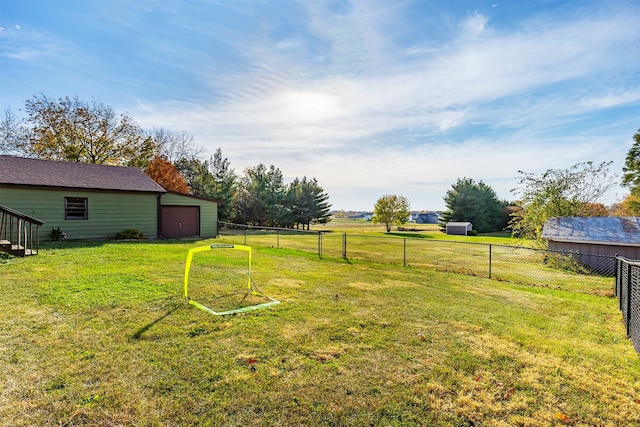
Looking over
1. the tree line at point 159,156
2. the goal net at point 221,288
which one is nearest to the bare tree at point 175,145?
Answer: the tree line at point 159,156

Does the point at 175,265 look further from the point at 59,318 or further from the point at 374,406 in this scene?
the point at 374,406

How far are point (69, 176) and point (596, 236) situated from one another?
2404 centimetres

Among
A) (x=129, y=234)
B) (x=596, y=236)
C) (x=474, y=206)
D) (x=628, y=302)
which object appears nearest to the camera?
(x=628, y=302)

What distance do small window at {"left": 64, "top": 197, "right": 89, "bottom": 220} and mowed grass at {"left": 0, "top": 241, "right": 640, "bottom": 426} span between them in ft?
29.4

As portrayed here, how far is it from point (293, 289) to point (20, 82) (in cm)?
2276

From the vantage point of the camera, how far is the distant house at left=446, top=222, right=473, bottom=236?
38.4 meters

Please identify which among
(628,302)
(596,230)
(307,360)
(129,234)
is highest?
(596,230)

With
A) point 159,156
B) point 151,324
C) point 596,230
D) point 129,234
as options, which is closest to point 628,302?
Result: point 151,324

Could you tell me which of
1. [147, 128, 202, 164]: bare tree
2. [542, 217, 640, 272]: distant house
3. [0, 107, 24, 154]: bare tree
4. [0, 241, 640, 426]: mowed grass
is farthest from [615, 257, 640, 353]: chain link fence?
[147, 128, 202, 164]: bare tree

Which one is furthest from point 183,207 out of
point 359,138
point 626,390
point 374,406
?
point 626,390

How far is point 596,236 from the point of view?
12.9 meters

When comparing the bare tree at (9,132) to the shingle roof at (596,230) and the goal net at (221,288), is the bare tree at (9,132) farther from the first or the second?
the shingle roof at (596,230)

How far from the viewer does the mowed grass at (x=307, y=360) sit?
2555 mm

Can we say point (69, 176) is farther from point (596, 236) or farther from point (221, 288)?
point (596, 236)
